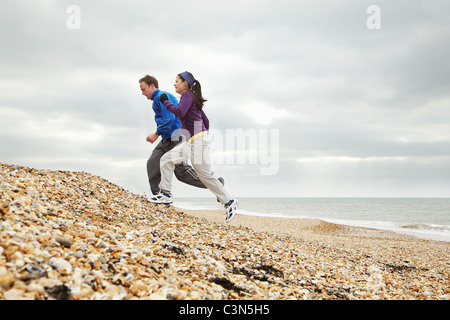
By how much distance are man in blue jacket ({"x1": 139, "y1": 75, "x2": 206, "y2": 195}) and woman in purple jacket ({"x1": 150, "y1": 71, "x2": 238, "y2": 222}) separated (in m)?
0.48

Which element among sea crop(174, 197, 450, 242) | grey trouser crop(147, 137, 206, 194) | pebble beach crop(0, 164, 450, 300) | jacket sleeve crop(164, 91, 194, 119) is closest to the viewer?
pebble beach crop(0, 164, 450, 300)

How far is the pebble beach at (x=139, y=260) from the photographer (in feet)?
8.88

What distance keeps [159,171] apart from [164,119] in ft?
4.40

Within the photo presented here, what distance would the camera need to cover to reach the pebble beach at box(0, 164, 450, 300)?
2707 millimetres

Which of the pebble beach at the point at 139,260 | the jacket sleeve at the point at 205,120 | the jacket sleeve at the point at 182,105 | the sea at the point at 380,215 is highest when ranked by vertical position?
the jacket sleeve at the point at 182,105

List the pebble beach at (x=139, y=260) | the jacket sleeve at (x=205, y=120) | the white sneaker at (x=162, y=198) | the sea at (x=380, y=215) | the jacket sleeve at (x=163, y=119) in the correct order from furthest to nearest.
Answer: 1. the sea at (x=380, y=215)
2. the white sneaker at (x=162, y=198)
3. the jacket sleeve at (x=163, y=119)
4. the jacket sleeve at (x=205, y=120)
5. the pebble beach at (x=139, y=260)

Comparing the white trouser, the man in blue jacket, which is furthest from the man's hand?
the white trouser

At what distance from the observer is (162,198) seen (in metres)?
7.39

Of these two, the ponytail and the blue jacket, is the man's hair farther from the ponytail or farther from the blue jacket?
the ponytail

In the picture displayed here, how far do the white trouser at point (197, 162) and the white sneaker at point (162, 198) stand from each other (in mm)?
150

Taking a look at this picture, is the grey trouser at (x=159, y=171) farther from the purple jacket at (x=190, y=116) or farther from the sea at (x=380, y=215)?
the sea at (x=380, y=215)

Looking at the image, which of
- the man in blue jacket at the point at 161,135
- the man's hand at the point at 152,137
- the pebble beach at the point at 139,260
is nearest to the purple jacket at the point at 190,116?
the man in blue jacket at the point at 161,135

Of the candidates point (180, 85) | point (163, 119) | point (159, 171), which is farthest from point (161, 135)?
point (180, 85)
